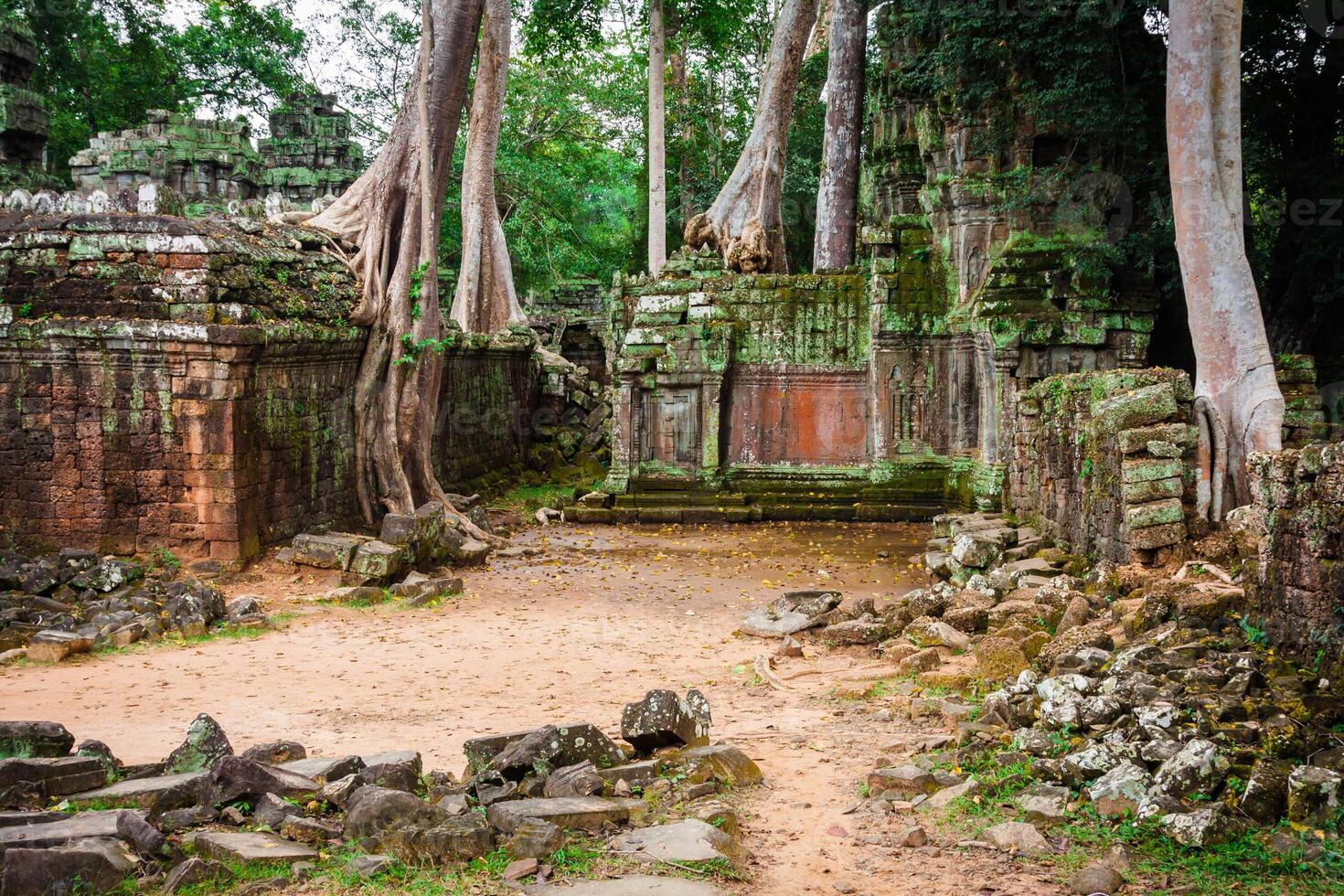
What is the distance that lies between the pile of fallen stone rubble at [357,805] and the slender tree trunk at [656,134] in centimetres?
1457

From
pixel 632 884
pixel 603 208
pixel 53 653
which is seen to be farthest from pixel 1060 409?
pixel 603 208

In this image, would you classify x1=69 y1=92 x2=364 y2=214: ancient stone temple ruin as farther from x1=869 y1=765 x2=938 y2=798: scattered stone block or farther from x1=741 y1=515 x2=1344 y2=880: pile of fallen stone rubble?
x1=869 y1=765 x2=938 y2=798: scattered stone block

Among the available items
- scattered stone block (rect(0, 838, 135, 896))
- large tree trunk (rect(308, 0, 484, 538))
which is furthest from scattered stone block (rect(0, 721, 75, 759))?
large tree trunk (rect(308, 0, 484, 538))

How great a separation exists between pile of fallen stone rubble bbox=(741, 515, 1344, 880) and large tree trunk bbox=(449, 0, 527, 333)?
11944 millimetres

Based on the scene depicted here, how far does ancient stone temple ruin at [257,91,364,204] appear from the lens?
68.7ft

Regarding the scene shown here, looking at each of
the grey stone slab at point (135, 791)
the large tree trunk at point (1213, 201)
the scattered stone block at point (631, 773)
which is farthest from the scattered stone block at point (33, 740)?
the large tree trunk at point (1213, 201)

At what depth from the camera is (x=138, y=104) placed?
74.7 ft

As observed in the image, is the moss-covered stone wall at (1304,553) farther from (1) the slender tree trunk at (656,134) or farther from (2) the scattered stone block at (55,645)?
(1) the slender tree trunk at (656,134)

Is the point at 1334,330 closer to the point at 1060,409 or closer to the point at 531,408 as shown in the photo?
the point at 1060,409

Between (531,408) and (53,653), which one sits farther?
(531,408)

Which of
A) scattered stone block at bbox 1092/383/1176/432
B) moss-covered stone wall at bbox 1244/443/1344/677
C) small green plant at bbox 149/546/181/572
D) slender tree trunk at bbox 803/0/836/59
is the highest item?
slender tree trunk at bbox 803/0/836/59

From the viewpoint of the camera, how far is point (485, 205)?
740 inches

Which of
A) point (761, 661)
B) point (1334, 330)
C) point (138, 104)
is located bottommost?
point (761, 661)

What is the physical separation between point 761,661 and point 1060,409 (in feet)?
13.3
